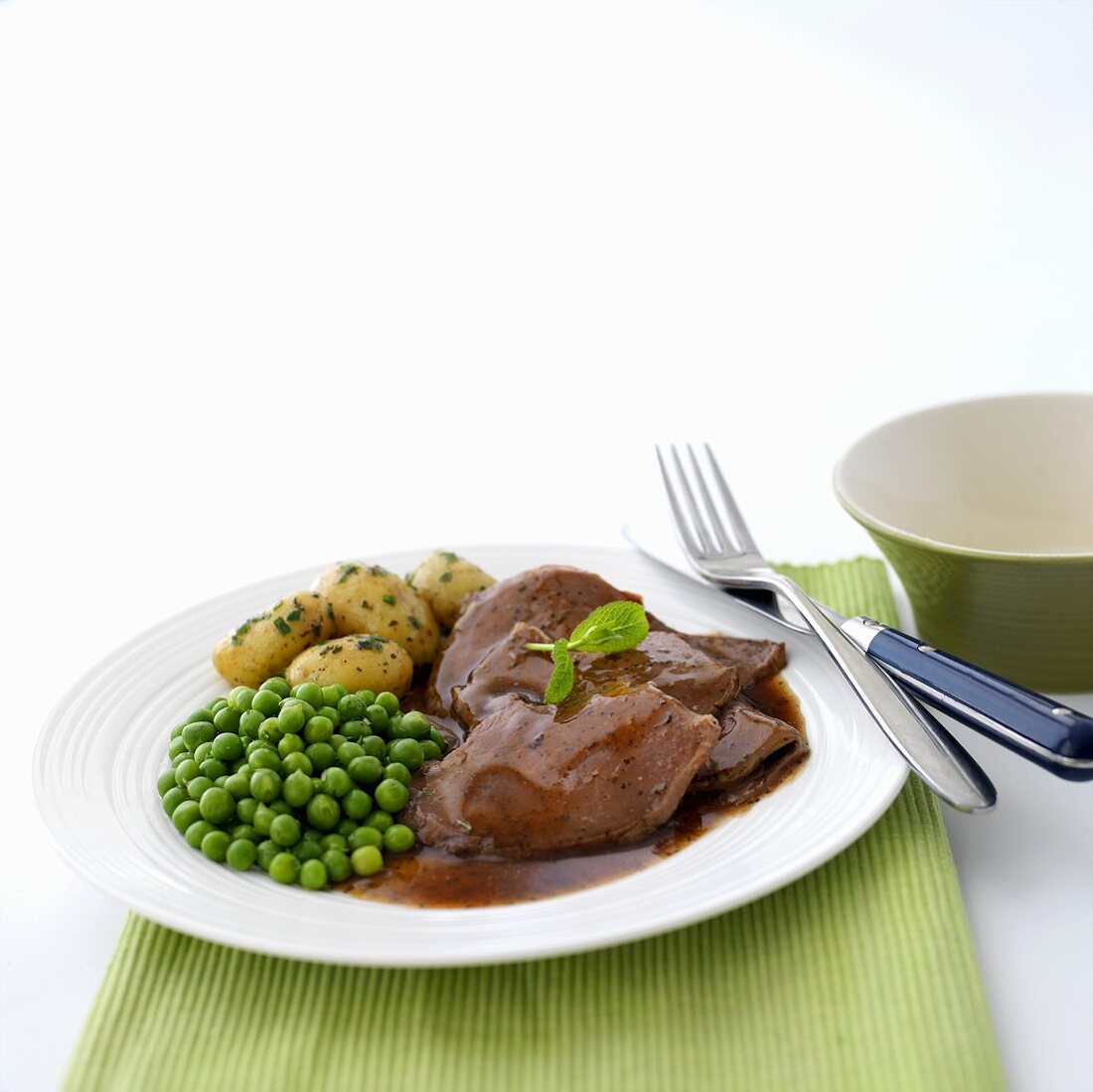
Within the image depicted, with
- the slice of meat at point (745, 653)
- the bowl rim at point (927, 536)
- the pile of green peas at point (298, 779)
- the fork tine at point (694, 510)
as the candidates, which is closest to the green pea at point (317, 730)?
the pile of green peas at point (298, 779)

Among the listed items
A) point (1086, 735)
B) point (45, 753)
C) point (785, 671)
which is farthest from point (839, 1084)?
point (45, 753)

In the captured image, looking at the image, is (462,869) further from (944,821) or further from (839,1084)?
(944,821)

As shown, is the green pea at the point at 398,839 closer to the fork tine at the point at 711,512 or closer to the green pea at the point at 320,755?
the green pea at the point at 320,755

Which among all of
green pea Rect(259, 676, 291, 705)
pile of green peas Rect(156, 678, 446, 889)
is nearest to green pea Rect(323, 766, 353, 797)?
pile of green peas Rect(156, 678, 446, 889)

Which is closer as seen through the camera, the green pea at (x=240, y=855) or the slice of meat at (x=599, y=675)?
the green pea at (x=240, y=855)

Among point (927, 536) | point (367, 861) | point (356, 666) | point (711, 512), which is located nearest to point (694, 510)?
point (711, 512)

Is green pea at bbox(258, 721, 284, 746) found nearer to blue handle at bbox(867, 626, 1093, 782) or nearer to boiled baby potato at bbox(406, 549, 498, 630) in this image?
boiled baby potato at bbox(406, 549, 498, 630)

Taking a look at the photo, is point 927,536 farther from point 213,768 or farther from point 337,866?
point 213,768
